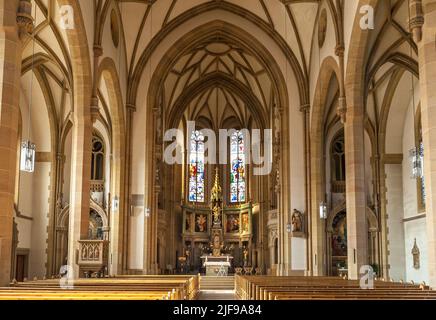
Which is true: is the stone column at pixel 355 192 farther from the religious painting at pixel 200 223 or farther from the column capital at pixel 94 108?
the religious painting at pixel 200 223

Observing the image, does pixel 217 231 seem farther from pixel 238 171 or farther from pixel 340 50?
pixel 340 50

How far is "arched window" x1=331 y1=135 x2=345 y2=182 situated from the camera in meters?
33.1

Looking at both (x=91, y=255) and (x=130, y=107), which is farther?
(x=130, y=107)

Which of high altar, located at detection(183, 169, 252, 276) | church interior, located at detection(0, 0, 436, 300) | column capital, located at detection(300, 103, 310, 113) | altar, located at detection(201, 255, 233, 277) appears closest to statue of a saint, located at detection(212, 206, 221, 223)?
high altar, located at detection(183, 169, 252, 276)

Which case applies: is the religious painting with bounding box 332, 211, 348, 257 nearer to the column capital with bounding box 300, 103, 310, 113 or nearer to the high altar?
the high altar

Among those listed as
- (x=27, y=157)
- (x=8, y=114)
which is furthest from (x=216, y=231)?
(x=8, y=114)

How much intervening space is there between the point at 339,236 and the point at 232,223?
10344mm

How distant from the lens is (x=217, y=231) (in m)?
38.2

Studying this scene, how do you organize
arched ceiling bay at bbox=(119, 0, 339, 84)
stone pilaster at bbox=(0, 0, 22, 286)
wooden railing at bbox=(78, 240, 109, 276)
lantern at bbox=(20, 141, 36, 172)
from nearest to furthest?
stone pilaster at bbox=(0, 0, 22, 286) < lantern at bbox=(20, 141, 36, 172) < wooden railing at bbox=(78, 240, 109, 276) < arched ceiling bay at bbox=(119, 0, 339, 84)

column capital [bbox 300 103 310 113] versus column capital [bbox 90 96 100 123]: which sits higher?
column capital [bbox 300 103 310 113]

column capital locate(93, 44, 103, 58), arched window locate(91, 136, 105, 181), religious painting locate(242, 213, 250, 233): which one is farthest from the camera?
religious painting locate(242, 213, 250, 233)

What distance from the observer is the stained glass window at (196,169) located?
136 feet
